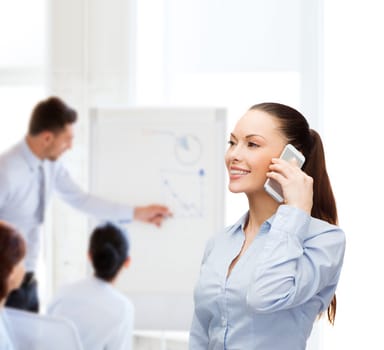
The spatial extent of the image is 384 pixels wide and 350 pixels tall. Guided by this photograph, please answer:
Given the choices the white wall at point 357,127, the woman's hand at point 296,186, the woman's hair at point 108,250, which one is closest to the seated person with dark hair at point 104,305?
the woman's hair at point 108,250

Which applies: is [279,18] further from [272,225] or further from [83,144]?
[272,225]

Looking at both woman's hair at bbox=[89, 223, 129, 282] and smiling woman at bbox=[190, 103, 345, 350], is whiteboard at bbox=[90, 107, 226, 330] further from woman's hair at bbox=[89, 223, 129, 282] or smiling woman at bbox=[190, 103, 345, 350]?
smiling woman at bbox=[190, 103, 345, 350]

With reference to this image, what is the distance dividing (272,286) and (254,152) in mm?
342

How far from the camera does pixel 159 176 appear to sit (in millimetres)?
3148

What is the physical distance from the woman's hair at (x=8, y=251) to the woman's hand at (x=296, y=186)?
1.81 m

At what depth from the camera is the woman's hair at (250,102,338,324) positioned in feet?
5.84

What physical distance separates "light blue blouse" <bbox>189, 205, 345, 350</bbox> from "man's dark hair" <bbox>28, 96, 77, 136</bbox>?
1652 mm

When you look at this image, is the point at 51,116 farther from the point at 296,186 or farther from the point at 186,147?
the point at 296,186

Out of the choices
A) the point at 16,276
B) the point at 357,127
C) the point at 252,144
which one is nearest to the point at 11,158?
the point at 16,276

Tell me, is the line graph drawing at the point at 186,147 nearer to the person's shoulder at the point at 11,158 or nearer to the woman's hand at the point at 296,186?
the person's shoulder at the point at 11,158

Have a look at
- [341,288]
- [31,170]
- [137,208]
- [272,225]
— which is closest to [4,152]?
[31,170]

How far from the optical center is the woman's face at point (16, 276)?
10.5 feet

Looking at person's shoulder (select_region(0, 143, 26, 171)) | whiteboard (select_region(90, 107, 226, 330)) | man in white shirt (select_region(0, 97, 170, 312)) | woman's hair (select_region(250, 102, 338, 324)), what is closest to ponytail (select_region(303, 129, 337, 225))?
woman's hair (select_region(250, 102, 338, 324))

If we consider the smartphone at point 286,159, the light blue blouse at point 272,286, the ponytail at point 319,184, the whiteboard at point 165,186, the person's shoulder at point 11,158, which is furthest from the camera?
the person's shoulder at point 11,158
